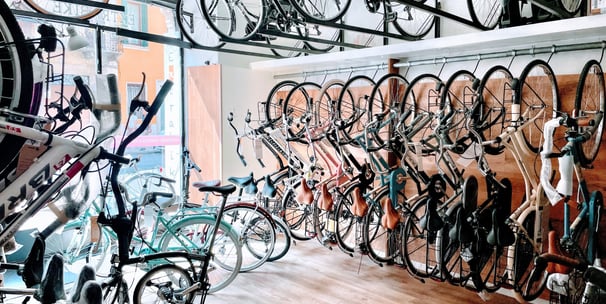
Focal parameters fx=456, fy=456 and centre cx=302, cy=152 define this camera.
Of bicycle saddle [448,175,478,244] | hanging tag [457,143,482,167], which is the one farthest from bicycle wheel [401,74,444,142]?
bicycle saddle [448,175,478,244]

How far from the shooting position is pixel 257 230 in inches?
167

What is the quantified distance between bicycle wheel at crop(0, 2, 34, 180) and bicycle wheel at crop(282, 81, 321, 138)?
2755 mm

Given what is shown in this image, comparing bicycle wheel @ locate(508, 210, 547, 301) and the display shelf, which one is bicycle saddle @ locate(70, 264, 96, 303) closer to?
bicycle wheel @ locate(508, 210, 547, 301)

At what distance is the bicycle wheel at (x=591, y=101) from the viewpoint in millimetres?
3027

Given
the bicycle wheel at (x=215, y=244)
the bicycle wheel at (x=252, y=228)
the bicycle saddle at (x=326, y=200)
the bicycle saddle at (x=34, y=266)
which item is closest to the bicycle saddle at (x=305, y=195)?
the bicycle saddle at (x=326, y=200)

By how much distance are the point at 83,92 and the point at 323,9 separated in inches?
113

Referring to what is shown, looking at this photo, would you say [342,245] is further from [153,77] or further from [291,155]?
[153,77]

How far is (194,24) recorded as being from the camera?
15.2 feet

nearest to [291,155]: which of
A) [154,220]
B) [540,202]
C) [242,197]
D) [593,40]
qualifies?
[242,197]

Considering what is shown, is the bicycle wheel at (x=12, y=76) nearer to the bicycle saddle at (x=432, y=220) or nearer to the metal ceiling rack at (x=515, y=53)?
the bicycle saddle at (x=432, y=220)

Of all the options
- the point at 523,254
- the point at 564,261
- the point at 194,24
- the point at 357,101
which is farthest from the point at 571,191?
the point at 194,24

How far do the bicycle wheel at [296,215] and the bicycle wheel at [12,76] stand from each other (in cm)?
291

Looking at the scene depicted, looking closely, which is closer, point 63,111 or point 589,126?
point 63,111

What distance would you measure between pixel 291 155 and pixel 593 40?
2736 millimetres
